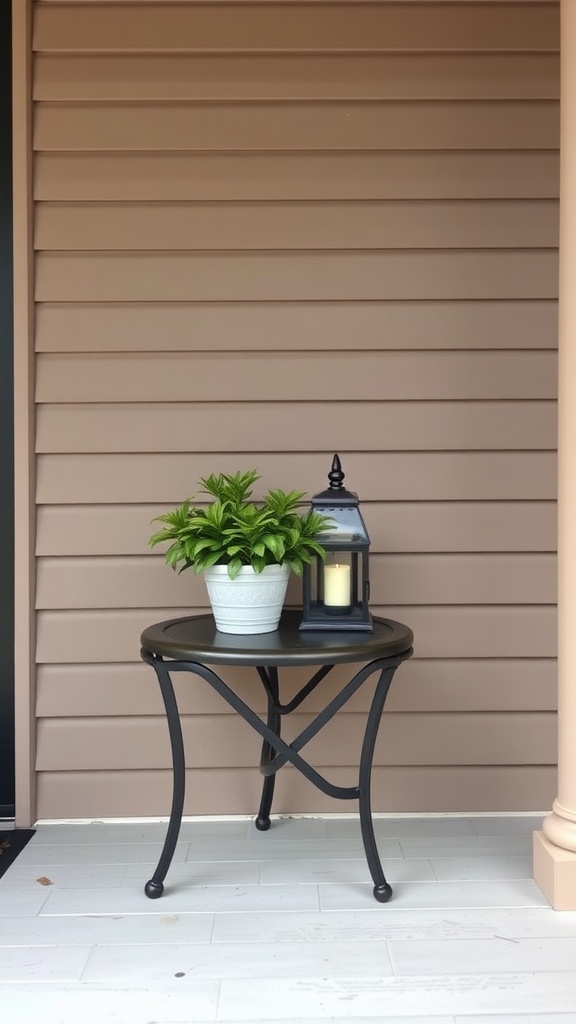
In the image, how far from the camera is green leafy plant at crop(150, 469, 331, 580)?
236 centimetres

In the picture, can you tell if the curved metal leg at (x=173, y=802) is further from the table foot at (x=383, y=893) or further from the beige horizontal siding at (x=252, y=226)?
the beige horizontal siding at (x=252, y=226)

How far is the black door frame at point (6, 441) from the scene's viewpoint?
286 centimetres

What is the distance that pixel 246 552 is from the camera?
2.41 meters

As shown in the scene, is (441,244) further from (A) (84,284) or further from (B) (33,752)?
(B) (33,752)

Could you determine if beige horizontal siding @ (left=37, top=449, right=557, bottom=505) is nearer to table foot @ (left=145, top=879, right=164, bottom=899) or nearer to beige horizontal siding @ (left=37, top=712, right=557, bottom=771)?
beige horizontal siding @ (left=37, top=712, right=557, bottom=771)

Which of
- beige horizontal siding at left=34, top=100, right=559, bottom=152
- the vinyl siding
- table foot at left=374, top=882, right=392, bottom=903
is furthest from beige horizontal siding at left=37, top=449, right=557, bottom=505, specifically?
table foot at left=374, top=882, right=392, bottom=903

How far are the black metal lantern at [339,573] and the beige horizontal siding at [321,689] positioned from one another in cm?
45

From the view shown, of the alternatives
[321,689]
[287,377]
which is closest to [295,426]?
[287,377]

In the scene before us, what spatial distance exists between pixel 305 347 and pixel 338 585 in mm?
785

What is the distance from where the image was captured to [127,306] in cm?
288

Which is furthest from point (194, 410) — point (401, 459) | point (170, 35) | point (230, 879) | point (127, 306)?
point (230, 879)

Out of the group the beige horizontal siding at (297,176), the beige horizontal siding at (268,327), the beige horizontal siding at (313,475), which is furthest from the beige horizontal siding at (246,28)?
the beige horizontal siding at (313,475)

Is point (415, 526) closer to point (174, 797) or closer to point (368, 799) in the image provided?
point (368, 799)

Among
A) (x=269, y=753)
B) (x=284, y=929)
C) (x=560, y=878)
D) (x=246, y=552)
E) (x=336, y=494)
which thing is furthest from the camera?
(x=269, y=753)
